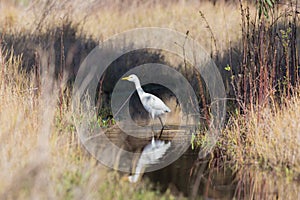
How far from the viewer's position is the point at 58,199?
5266mm

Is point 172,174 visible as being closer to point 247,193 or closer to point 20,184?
point 247,193

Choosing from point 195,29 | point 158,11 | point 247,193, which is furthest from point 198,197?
point 158,11

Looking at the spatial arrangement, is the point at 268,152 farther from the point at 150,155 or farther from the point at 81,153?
the point at 81,153

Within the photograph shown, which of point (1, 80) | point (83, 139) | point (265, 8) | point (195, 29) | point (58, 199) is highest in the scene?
point (195, 29)

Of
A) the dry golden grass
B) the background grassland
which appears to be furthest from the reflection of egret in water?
the dry golden grass

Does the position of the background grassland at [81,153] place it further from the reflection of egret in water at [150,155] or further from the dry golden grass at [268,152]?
the reflection of egret in water at [150,155]

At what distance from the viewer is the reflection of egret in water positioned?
7096mm

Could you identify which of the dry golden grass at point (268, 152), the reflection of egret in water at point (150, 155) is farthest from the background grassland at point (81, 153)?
the reflection of egret in water at point (150, 155)

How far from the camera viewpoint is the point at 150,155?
27.6 ft

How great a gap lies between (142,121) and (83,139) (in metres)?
4.16

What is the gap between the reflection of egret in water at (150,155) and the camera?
23.3 ft

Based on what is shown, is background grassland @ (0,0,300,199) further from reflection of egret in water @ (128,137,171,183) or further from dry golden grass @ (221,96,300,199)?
reflection of egret in water @ (128,137,171,183)

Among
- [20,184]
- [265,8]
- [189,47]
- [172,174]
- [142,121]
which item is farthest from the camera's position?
[189,47]

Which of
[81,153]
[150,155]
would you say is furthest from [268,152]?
[81,153]
